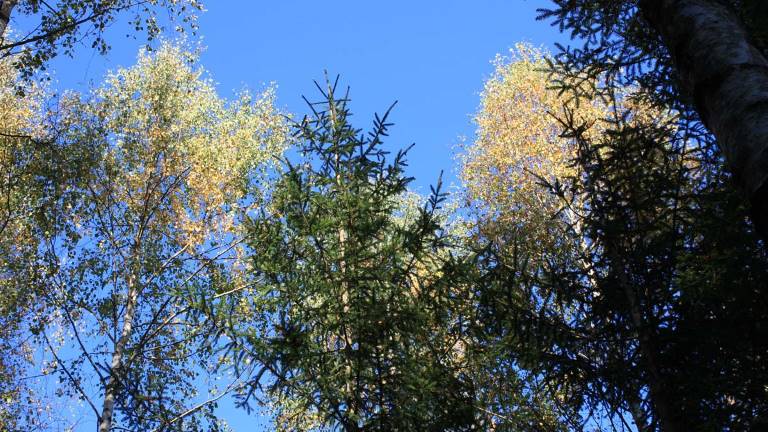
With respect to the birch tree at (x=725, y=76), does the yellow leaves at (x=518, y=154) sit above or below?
above

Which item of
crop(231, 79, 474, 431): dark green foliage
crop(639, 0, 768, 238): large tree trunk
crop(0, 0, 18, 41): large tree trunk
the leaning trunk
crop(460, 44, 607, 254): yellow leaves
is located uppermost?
crop(460, 44, 607, 254): yellow leaves

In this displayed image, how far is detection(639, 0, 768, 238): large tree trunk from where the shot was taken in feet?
7.18

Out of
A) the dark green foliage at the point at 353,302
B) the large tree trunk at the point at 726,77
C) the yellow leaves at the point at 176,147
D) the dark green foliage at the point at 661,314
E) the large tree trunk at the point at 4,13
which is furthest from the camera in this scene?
the yellow leaves at the point at 176,147

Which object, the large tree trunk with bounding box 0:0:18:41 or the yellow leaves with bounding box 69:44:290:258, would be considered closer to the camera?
the large tree trunk with bounding box 0:0:18:41

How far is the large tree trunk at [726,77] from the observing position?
2.19 metres

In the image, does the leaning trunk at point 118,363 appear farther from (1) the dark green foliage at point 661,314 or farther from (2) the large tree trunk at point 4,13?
(1) the dark green foliage at point 661,314

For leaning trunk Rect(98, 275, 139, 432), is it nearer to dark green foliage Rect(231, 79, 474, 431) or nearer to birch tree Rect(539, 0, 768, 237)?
dark green foliage Rect(231, 79, 474, 431)

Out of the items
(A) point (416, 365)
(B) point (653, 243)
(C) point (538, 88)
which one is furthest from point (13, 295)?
(C) point (538, 88)

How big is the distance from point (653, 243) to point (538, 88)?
1254cm

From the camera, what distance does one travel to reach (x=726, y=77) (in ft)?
8.43

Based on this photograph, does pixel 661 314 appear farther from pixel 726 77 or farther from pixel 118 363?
pixel 118 363

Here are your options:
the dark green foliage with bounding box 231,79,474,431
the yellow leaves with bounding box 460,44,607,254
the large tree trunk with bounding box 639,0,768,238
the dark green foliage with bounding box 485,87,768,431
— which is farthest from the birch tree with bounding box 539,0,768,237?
the yellow leaves with bounding box 460,44,607,254

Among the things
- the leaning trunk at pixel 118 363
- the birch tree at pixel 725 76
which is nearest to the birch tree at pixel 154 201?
the leaning trunk at pixel 118 363

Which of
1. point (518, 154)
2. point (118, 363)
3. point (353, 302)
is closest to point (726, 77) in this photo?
point (353, 302)
